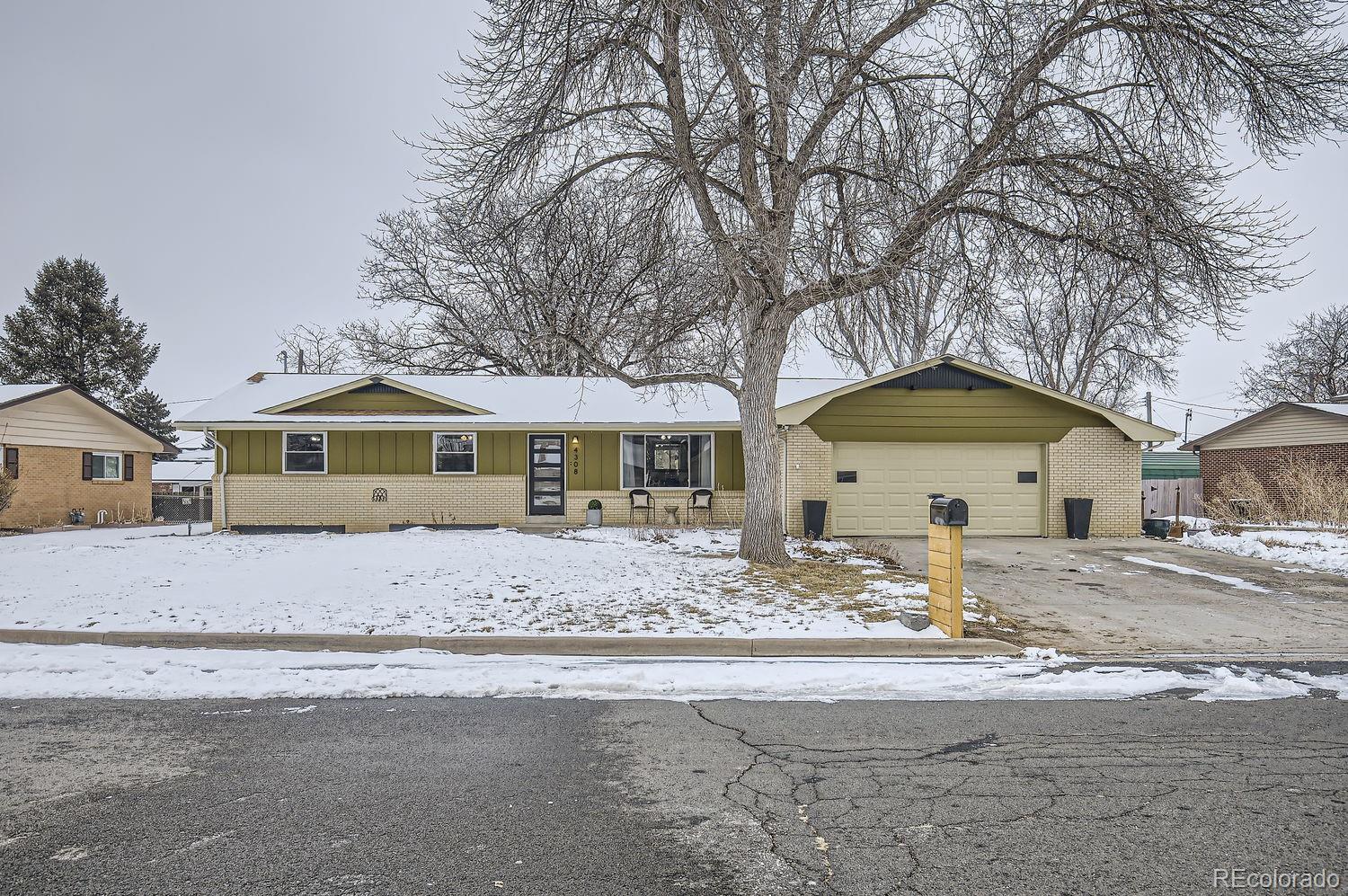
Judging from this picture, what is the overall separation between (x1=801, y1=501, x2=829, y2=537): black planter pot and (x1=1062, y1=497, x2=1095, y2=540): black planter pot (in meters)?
5.66

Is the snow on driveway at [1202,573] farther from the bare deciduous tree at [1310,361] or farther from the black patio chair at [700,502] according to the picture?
the bare deciduous tree at [1310,361]

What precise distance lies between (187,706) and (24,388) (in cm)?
2589

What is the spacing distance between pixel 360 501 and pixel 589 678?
1453 centimetres

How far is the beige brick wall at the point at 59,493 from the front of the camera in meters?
22.5

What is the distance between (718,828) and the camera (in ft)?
10.8

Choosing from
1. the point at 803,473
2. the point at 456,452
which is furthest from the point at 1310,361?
the point at 456,452

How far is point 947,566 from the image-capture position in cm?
721

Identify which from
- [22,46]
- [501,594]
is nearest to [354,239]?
[22,46]

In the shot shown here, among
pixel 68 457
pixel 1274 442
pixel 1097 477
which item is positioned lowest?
pixel 1097 477

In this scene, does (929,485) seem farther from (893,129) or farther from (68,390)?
(68,390)

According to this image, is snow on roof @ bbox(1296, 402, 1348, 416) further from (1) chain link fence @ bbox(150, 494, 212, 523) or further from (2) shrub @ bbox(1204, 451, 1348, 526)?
(1) chain link fence @ bbox(150, 494, 212, 523)

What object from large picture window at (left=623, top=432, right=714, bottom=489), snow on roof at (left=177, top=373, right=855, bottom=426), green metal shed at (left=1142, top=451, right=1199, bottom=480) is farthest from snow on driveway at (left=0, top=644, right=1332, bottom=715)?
green metal shed at (left=1142, top=451, right=1199, bottom=480)

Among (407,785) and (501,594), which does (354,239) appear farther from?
(407,785)

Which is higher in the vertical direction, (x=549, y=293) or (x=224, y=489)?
(x=549, y=293)
